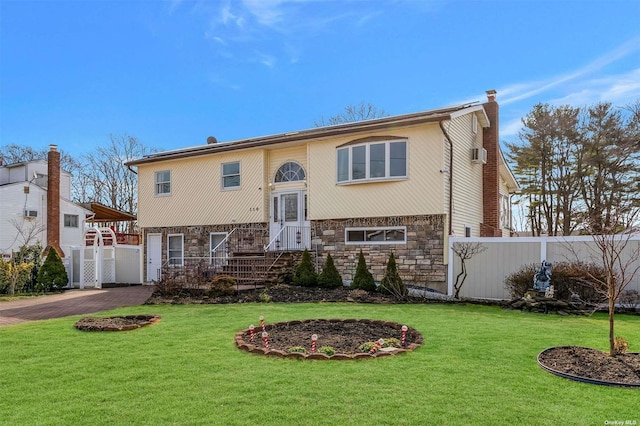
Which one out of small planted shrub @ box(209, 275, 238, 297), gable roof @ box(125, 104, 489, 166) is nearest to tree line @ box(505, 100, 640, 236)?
gable roof @ box(125, 104, 489, 166)

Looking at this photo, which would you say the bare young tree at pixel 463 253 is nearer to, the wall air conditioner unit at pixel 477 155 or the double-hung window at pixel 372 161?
the double-hung window at pixel 372 161

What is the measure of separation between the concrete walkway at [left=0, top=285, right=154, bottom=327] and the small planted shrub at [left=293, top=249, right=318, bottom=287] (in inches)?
178

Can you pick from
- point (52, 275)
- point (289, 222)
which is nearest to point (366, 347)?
point (289, 222)

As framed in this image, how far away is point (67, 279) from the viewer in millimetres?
16484

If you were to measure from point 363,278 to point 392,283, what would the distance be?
0.96m

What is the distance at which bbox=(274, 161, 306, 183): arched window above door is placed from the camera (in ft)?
51.6

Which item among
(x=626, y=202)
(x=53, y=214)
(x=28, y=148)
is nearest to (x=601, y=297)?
(x=626, y=202)

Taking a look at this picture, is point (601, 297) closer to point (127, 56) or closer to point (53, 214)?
point (127, 56)

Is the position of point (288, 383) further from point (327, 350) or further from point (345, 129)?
point (345, 129)

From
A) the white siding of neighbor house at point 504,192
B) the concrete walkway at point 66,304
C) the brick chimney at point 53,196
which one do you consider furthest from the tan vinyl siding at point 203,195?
the white siding of neighbor house at point 504,192

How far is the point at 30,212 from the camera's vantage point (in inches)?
944

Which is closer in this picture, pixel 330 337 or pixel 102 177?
pixel 330 337

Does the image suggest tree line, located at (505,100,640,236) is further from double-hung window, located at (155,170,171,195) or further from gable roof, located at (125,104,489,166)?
double-hung window, located at (155,170,171,195)

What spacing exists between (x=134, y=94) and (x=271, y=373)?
1821 centimetres
